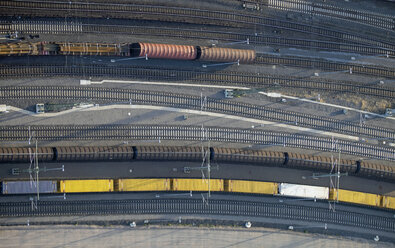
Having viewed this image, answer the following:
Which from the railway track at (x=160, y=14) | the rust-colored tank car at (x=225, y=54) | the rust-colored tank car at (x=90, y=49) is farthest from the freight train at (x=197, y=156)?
the railway track at (x=160, y=14)

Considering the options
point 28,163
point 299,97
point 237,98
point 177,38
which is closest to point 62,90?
point 28,163

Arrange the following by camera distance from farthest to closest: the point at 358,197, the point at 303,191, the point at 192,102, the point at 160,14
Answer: the point at 358,197 → the point at 303,191 → the point at 192,102 → the point at 160,14

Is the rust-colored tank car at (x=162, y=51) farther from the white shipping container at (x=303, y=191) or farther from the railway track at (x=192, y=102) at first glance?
the white shipping container at (x=303, y=191)

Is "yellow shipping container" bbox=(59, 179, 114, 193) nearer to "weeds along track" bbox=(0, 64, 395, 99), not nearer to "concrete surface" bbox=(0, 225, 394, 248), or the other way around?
"concrete surface" bbox=(0, 225, 394, 248)

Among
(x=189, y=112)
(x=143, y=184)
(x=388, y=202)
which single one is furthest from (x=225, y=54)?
(x=388, y=202)

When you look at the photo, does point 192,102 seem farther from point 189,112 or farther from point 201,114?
point 201,114

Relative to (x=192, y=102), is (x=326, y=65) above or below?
above
